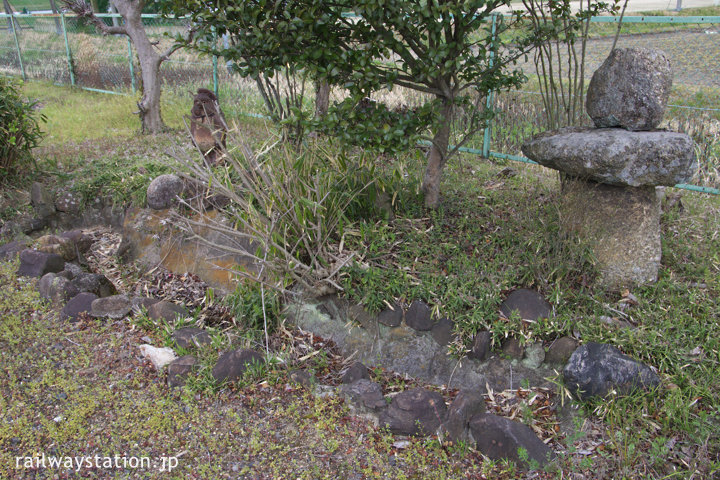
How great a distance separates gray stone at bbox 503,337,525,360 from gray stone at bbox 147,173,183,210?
11.1 ft

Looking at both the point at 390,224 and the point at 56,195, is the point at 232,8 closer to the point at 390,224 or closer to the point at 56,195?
the point at 390,224

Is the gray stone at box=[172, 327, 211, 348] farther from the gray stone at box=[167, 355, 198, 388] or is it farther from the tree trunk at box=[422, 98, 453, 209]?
the tree trunk at box=[422, 98, 453, 209]

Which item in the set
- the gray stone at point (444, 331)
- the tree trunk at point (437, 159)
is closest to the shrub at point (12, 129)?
the tree trunk at point (437, 159)

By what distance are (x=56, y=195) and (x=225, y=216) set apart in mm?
2315

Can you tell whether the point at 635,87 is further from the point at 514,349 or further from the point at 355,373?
the point at 355,373

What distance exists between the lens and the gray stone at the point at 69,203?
5734 mm

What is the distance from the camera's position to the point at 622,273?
12.1 feet

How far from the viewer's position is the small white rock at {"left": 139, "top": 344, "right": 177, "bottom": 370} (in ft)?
11.0

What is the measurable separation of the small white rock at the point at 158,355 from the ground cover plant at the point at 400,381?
7 centimetres

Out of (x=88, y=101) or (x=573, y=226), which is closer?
(x=573, y=226)

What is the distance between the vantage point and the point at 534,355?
3348 millimetres

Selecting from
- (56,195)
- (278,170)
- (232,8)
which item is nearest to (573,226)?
(278,170)

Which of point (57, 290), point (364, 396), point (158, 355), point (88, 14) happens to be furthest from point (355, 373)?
point (88, 14)

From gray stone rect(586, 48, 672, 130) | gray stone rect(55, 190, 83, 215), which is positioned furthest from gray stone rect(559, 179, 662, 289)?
gray stone rect(55, 190, 83, 215)
